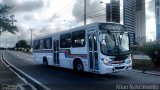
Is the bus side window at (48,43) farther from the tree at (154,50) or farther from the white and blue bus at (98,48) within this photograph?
the tree at (154,50)

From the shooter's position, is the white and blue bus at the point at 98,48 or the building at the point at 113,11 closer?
the white and blue bus at the point at 98,48

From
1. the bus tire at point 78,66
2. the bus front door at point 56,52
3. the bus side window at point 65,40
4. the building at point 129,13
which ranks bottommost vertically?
the bus tire at point 78,66

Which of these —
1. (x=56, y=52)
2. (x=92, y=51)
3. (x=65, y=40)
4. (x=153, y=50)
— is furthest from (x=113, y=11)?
(x=92, y=51)

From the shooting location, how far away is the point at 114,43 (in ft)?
57.7

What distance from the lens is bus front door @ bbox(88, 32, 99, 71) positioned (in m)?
17.7

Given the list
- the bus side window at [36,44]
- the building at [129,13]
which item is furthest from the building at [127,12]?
the bus side window at [36,44]

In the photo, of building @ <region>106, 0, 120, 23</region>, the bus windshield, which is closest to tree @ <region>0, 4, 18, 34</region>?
the bus windshield

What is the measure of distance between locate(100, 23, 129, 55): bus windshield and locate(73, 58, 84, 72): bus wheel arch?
2.77 metres

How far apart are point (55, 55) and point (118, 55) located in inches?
322

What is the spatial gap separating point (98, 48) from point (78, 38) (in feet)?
10.0

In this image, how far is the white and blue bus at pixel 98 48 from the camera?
56.9 feet

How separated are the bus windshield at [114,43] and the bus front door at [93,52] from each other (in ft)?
1.89

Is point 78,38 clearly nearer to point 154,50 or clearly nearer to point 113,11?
point 154,50

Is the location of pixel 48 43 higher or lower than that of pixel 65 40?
lower
